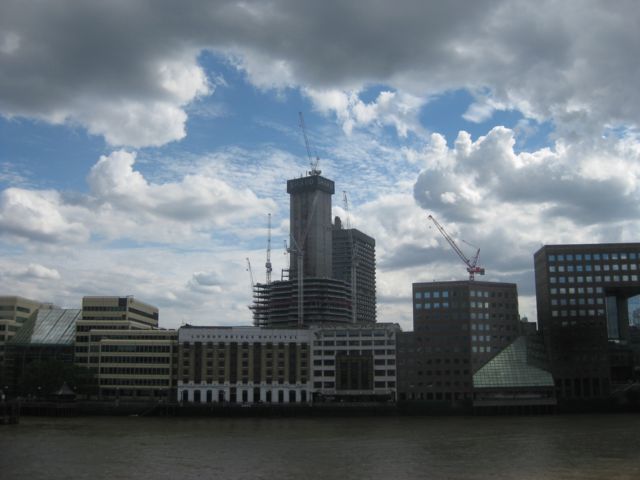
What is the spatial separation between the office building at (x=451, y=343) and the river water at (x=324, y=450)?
4315cm

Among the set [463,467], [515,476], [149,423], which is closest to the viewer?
[515,476]

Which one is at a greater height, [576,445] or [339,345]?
[339,345]

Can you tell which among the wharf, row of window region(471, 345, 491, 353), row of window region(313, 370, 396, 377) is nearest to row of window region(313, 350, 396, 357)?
row of window region(313, 370, 396, 377)

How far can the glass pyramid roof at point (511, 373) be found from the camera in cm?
19038

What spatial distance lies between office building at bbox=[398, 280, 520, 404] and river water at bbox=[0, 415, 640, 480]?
43.1 m

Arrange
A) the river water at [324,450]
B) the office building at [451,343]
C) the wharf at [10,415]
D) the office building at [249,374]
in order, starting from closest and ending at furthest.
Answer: the river water at [324,450] < the wharf at [10,415] < the office building at [451,343] < the office building at [249,374]

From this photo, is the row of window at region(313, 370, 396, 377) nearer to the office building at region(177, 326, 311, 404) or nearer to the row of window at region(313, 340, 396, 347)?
the office building at region(177, 326, 311, 404)

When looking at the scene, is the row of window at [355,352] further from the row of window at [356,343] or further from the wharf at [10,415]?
the wharf at [10,415]

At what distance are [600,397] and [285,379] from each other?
83164 mm

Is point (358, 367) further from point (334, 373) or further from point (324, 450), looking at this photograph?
point (324, 450)

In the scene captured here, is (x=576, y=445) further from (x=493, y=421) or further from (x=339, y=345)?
(x=339, y=345)

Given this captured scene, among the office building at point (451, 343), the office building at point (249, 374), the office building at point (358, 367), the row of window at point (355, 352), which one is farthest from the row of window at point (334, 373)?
the row of window at point (355, 352)

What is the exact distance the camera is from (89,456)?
9238cm

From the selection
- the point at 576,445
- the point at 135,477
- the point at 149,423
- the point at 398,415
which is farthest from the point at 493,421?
the point at 135,477
